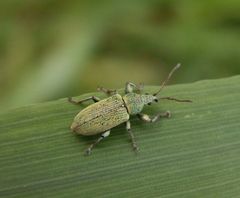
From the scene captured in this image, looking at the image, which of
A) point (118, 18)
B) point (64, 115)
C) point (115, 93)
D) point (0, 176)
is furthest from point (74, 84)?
point (0, 176)

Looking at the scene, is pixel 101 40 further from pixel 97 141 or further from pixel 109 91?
pixel 97 141

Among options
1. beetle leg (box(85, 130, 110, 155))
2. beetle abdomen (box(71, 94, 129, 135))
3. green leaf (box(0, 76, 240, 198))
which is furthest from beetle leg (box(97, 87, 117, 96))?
beetle leg (box(85, 130, 110, 155))

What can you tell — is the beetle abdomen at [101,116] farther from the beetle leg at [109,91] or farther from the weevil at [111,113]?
the beetle leg at [109,91]

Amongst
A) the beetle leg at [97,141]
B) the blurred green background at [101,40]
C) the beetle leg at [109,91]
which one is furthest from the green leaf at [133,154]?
the blurred green background at [101,40]

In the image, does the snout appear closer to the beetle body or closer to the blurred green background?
the beetle body

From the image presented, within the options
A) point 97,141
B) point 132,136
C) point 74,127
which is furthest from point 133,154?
point 74,127
